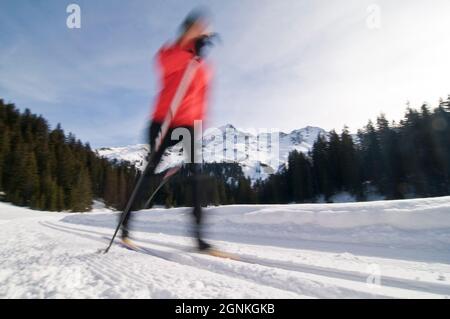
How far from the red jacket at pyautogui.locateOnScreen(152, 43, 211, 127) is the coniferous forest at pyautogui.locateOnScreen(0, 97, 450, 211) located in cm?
3500

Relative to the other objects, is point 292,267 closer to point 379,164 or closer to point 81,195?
point 379,164

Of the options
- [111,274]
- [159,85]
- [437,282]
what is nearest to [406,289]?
[437,282]


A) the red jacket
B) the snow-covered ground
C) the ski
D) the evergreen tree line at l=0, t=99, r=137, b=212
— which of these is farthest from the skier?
the evergreen tree line at l=0, t=99, r=137, b=212

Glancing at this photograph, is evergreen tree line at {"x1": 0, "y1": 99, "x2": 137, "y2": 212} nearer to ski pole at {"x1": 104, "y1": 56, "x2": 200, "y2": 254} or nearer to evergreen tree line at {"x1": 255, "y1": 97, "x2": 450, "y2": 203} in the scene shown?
evergreen tree line at {"x1": 255, "y1": 97, "x2": 450, "y2": 203}

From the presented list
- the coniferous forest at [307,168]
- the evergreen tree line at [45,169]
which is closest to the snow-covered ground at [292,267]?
the coniferous forest at [307,168]

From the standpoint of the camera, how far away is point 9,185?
4416 centimetres

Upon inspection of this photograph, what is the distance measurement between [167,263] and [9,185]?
5364 cm

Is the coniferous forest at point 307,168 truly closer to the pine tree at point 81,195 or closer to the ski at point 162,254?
the pine tree at point 81,195

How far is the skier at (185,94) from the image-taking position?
289 cm

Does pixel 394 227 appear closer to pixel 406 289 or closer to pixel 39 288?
pixel 406 289

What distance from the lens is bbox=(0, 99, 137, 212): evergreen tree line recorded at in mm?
43438

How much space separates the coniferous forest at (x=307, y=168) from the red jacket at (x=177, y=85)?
1378 inches

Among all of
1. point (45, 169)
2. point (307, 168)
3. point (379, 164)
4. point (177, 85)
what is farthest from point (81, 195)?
point (177, 85)

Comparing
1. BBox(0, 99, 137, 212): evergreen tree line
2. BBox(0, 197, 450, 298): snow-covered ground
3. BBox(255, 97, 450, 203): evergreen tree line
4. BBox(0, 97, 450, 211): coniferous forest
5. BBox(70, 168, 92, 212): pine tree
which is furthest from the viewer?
BBox(70, 168, 92, 212): pine tree
